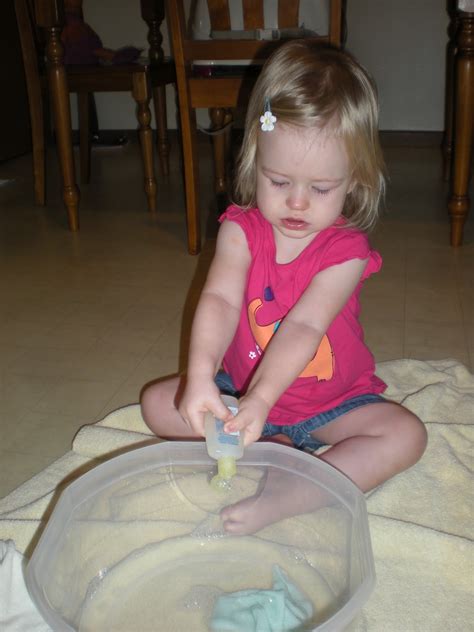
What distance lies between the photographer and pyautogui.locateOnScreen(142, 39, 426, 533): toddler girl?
2.31 ft

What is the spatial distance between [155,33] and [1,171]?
0.72m

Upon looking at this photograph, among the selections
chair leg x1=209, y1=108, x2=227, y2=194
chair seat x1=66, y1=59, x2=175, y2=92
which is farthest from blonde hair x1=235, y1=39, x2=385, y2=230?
chair leg x1=209, y1=108, x2=227, y2=194

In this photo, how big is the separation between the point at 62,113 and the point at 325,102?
3.72 ft

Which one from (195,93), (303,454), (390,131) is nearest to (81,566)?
(303,454)

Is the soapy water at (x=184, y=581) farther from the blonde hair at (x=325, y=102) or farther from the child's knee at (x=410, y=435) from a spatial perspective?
the blonde hair at (x=325, y=102)

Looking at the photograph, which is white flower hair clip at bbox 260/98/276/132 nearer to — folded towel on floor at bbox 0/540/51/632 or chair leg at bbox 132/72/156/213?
folded towel on floor at bbox 0/540/51/632

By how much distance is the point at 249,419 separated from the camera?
646mm

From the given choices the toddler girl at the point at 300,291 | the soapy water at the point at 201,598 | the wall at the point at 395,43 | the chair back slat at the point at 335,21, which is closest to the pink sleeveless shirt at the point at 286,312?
the toddler girl at the point at 300,291

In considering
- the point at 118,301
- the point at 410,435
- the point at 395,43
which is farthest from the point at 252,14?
the point at 395,43

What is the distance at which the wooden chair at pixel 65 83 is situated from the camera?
1644 mm

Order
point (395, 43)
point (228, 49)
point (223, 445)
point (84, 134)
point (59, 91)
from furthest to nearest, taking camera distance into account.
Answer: point (395, 43)
point (84, 134)
point (59, 91)
point (228, 49)
point (223, 445)

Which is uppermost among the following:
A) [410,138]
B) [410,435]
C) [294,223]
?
[294,223]

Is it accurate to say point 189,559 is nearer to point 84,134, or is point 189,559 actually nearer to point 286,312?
point 286,312

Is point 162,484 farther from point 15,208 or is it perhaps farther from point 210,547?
point 15,208
